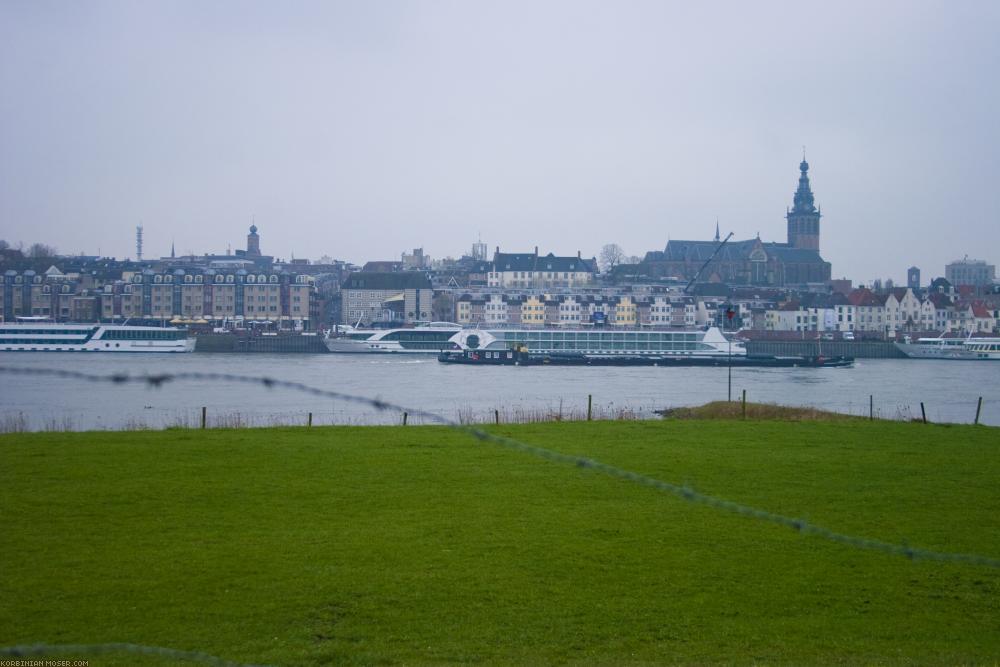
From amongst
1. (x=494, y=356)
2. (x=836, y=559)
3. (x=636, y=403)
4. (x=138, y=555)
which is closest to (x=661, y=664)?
(x=836, y=559)

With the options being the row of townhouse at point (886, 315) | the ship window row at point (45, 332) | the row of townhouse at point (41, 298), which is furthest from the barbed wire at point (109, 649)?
the row of townhouse at point (41, 298)

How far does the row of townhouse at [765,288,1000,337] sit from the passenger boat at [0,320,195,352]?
126 ft

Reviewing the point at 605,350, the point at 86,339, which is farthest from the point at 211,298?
the point at 605,350

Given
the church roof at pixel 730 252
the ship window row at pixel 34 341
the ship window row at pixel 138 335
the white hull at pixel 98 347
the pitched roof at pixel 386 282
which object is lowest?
the white hull at pixel 98 347

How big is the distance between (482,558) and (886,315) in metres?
68.4

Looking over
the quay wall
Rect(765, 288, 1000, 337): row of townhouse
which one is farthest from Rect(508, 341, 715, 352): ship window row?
Rect(765, 288, 1000, 337): row of townhouse

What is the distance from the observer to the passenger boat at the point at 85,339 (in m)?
51.9

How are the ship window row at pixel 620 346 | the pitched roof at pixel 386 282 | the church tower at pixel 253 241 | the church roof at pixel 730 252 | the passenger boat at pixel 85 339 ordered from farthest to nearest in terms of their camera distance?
the church tower at pixel 253 241 → the church roof at pixel 730 252 → the pitched roof at pixel 386 282 → the passenger boat at pixel 85 339 → the ship window row at pixel 620 346

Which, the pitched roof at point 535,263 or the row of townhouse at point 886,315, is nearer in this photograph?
the row of townhouse at point 886,315

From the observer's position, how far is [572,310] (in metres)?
70.1

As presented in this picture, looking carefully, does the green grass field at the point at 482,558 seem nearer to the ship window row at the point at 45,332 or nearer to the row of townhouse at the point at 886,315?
the ship window row at the point at 45,332

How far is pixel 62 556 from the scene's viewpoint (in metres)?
5.93

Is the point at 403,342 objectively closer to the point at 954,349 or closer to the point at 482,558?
the point at 954,349

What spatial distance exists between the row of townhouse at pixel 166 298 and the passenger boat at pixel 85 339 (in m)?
19.1
